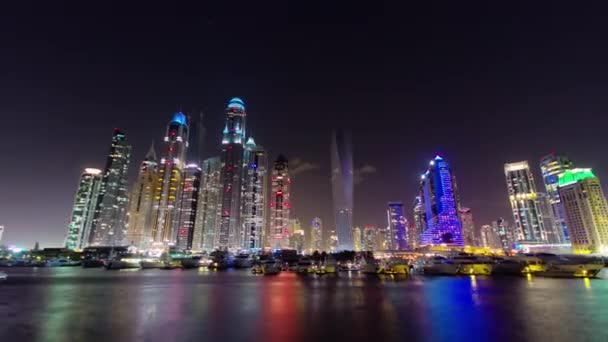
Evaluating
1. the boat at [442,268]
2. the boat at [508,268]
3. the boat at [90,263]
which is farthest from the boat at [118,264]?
the boat at [508,268]

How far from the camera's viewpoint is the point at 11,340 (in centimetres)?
2081

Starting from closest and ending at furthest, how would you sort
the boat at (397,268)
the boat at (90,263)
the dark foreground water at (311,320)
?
the dark foreground water at (311,320), the boat at (397,268), the boat at (90,263)

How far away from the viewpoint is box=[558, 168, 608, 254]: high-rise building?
602 ft

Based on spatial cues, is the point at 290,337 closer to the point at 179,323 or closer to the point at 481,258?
the point at 179,323

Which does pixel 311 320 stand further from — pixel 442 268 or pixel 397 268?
pixel 442 268

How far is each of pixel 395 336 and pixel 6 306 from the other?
A: 44.6 m

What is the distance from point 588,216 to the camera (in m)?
188

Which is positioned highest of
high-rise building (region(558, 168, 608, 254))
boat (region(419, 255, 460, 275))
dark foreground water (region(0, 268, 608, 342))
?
Answer: high-rise building (region(558, 168, 608, 254))

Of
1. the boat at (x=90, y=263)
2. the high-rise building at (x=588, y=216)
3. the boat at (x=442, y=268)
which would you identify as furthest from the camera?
the boat at (x=90, y=263)

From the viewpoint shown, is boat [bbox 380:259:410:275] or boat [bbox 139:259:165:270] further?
boat [bbox 139:259:165:270]

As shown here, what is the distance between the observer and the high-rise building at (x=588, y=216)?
183625 mm

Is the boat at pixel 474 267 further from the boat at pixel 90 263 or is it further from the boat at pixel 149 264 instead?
the boat at pixel 90 263

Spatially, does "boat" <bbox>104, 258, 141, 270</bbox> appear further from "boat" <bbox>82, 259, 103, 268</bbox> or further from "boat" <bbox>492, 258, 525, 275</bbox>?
"boat" <bbox>492, 258, 525, 275</bbox>

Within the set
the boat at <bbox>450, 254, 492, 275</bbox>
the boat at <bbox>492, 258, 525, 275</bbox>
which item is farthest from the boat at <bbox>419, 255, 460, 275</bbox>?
the boat at <bbox>492, 258, 525, 275</bbox>
